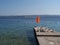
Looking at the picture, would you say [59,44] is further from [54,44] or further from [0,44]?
[0,44]

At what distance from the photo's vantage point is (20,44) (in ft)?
44.2

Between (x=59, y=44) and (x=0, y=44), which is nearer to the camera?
(x=59, y=44)

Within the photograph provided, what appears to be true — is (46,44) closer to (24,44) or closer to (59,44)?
(59,44)

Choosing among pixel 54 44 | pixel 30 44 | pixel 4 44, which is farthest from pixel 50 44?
pixel 4 44

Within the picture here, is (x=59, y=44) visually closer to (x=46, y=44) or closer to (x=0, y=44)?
(x=46, y=44)

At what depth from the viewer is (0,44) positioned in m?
13.5

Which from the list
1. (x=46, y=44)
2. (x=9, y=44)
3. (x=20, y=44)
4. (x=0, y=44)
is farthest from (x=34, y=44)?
(x=46, y=44)

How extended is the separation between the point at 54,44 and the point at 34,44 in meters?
5.01

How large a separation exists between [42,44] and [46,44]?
0.92 feet

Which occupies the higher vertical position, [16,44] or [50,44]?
[50,44]

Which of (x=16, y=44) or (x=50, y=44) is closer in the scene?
(x=50, y=44)

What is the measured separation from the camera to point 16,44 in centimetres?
1352

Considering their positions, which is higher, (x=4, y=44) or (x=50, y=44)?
(x=50, y=44)

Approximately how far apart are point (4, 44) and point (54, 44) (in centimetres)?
607
